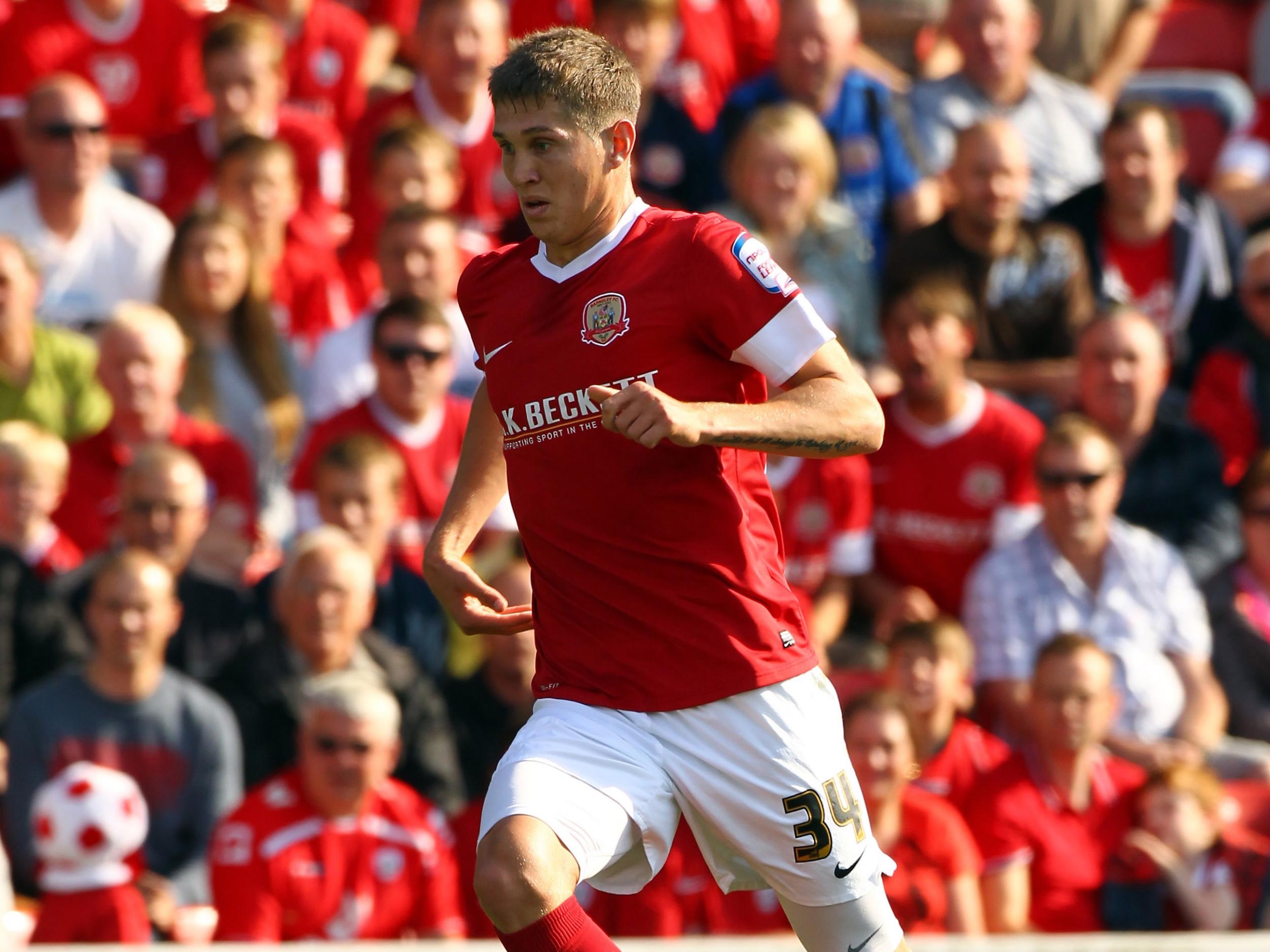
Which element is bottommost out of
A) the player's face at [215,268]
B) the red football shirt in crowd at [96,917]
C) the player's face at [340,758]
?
the red football shirt in crowd at [96,917]

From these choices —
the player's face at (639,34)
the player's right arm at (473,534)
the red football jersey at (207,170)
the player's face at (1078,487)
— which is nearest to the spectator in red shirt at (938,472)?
the player's face at (1078,487)

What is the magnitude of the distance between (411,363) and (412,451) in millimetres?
340

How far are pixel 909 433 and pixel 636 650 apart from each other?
400 cm

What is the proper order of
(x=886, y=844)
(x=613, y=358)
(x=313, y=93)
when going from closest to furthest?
1. (x=613, y=358)
2. (x=886, y=844)
3. (x=313, y=93)

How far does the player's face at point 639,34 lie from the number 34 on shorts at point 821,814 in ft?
17.1

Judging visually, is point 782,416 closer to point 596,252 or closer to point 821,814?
point 596,252

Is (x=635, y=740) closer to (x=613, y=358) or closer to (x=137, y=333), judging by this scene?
(x=613, y=358)

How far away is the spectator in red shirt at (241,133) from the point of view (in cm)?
851

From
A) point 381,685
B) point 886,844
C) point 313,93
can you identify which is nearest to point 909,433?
point 886,844

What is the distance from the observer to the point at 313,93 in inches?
372

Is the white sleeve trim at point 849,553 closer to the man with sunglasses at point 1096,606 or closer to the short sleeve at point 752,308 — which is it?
the man with sunglasses at point 1096,606

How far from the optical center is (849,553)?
759cm

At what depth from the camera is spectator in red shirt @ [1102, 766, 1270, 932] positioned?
6578 millimetres

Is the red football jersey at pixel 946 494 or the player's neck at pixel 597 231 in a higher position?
the player's neck at pixel 597 231
